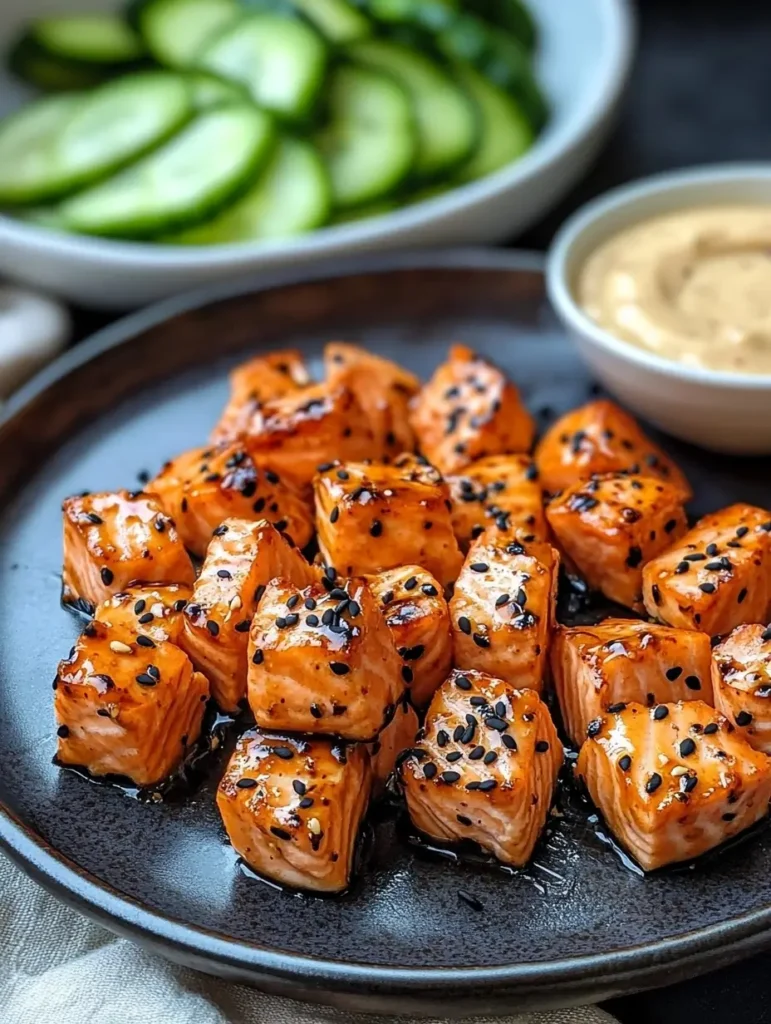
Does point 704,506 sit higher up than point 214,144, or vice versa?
point 214,144

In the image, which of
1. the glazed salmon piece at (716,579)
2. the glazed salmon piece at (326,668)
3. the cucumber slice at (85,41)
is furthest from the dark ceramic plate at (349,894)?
the cucumber slice at (85,41)

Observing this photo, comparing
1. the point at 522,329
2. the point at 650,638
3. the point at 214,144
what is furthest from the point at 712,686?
the point at 214,144

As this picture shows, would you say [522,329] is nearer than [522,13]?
Yes

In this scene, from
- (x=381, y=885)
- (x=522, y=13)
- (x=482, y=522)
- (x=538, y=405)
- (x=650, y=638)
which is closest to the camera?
(x=381, y=885)

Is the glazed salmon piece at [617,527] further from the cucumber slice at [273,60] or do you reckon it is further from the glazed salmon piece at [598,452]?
the cucumber slice at [273,60]

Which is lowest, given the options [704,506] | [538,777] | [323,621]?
[704,506]

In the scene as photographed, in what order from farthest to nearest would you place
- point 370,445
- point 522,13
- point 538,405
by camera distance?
point 522,13, point 538,405, point 370,445

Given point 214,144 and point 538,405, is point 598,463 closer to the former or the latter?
point 538,405
